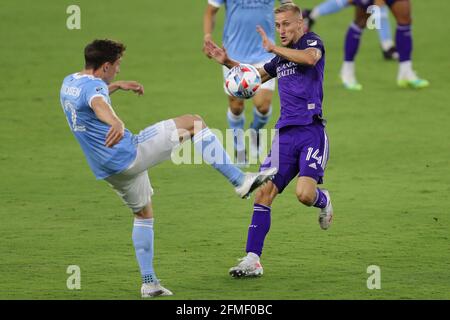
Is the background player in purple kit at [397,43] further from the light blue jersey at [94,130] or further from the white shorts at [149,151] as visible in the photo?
the light blue jersey at [94,130]

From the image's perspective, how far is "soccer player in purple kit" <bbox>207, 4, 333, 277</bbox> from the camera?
909 centimetres

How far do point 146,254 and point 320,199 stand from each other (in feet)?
5.91

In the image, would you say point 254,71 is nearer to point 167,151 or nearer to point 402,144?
point 167,151

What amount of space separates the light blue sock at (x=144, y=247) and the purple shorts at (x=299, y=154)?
1.22 m

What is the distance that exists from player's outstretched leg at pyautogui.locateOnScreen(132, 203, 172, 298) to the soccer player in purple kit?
857 millimetres

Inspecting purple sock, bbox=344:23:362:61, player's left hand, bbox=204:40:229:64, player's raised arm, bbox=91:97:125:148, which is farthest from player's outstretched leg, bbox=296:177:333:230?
purple sock, bbox=344:23:362:61

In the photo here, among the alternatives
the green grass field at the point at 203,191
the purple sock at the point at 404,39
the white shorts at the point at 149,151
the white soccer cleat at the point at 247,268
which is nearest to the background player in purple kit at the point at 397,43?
the purple sock at the point at 404,39

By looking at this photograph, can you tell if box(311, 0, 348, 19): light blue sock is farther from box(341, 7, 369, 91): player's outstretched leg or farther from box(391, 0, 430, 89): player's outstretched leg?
box(391, 0, 430, 89): player's outstretched leg

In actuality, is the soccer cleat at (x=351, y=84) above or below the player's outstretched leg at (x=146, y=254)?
above

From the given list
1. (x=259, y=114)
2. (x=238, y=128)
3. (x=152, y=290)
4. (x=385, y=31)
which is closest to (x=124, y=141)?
(x=152, y=290)

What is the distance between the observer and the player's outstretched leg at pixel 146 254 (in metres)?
8.42

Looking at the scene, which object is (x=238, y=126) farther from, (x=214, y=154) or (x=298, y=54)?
(x=214, y=154)

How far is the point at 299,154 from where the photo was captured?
9.22 meters

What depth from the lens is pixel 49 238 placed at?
10477 millimetres
